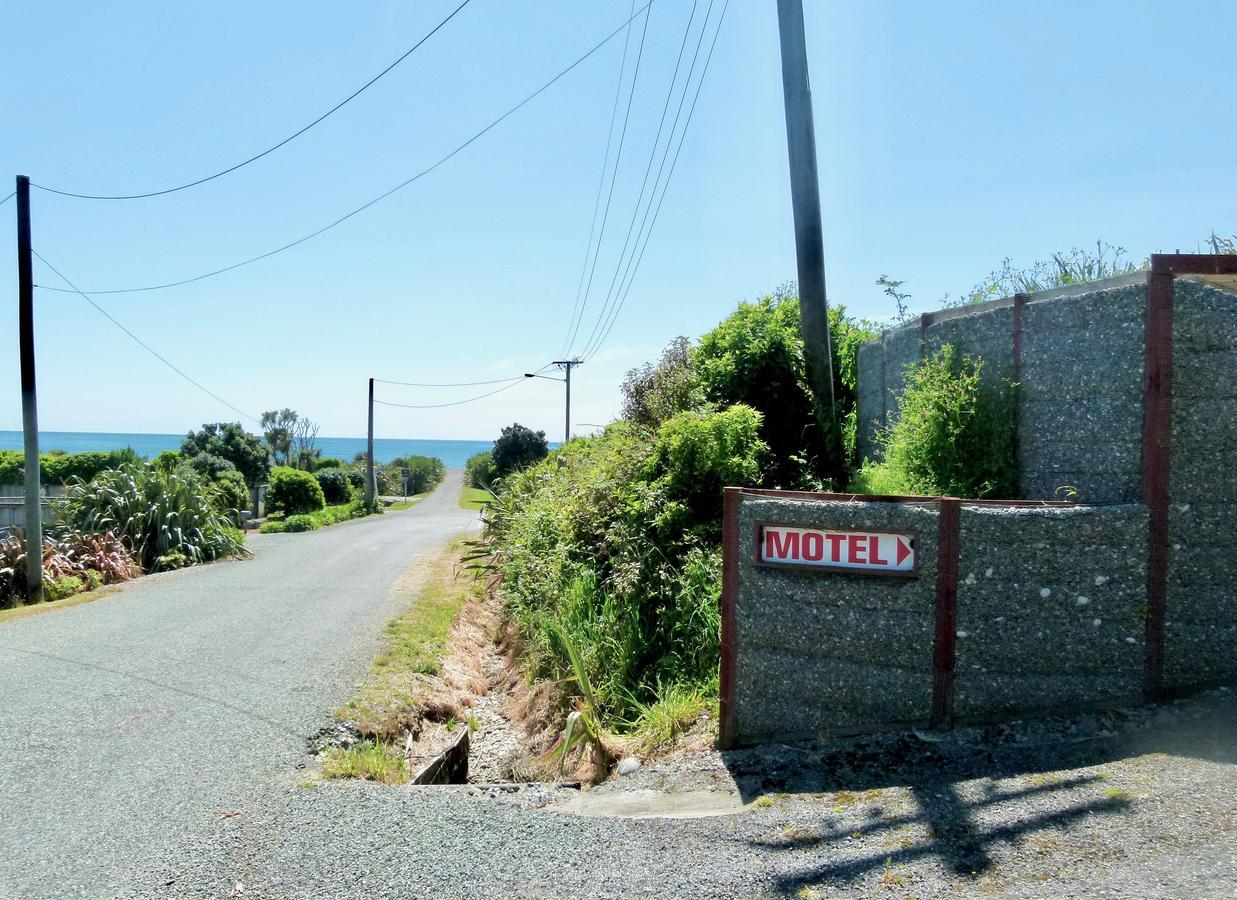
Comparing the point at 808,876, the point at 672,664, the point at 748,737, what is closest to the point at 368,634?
the point at 672,664

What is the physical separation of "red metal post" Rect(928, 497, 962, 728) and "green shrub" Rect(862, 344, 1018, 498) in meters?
1.36

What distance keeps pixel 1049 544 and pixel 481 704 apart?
5.66 meters

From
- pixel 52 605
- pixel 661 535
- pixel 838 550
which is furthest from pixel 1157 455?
pixel 52 605

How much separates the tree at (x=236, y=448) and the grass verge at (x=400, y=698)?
34859 millimetres

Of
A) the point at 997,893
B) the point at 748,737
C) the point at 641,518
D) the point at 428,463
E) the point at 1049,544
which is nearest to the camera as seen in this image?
the point at 997,893

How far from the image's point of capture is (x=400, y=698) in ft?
23.4

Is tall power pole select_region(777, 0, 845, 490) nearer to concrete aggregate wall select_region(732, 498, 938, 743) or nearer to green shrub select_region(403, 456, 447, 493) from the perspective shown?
concrete aggregate wall select_region(732, 498, 938, 743)

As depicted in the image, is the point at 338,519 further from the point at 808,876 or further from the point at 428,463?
the point at 428,463

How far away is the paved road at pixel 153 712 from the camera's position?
4.29m

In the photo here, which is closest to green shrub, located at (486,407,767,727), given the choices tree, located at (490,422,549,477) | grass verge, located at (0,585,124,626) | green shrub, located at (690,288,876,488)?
green shrub, located at (690,288,876,488)

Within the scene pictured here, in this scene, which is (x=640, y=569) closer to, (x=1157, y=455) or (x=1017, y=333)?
(x=1017, y=333)

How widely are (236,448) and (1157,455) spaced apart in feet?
144

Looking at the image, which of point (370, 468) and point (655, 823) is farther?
point (370, 468)

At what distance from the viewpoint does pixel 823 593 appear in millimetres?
4906
